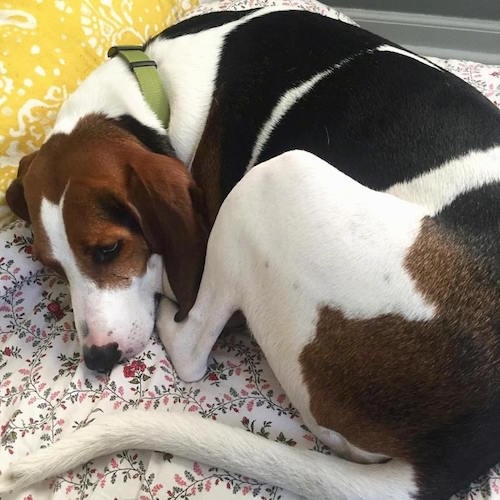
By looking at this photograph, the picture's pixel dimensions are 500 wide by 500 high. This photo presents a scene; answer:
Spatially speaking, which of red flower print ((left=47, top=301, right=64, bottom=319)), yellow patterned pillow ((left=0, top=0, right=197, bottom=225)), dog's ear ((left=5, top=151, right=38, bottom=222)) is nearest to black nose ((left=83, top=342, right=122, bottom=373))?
red flower print ((left=47, top=301, right=64, bottom=319))

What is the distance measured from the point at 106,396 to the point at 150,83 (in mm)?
869

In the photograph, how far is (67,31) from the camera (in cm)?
217

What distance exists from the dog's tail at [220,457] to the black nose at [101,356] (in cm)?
17

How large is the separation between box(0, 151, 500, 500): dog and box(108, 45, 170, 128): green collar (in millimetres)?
443

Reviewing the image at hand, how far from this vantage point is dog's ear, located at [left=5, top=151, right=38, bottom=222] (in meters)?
1.81

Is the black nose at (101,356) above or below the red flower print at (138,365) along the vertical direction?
above

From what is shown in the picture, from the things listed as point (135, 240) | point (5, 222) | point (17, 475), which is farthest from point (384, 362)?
point (5, 222)

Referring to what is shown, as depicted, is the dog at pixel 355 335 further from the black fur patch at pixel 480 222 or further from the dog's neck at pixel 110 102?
the dog's neck at pixel 110 102

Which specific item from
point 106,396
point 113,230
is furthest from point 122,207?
point 106,396

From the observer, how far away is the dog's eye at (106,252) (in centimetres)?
162

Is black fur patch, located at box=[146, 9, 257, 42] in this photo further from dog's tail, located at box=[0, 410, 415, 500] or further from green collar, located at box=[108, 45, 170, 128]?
dog's tail, located at box=[0, 410, 415, 500]

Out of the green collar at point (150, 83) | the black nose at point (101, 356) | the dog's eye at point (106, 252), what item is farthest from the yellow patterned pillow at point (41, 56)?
the black nose at point (101, 356)

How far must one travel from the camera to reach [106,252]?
1.63 meters

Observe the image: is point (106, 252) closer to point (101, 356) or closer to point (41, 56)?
point (101, 356)
